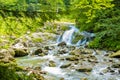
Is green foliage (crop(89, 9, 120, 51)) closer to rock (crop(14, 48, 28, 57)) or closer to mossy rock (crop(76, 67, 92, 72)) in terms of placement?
rock (crop(14, 48, 28, 57))

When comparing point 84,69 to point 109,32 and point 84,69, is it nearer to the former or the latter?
point 84,69

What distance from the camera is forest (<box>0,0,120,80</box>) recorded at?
12.6 feet

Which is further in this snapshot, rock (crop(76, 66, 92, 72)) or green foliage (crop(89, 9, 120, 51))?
green foliage (crop(89, 9, 120, 51))

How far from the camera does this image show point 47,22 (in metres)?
4.30

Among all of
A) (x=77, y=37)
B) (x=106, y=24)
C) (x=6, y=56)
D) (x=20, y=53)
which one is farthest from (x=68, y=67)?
(x=77, y=37)

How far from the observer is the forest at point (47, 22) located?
385cm

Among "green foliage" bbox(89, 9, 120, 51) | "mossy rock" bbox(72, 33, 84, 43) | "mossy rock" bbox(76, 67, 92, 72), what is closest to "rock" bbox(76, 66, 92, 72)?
"mossy rock" bbox(76, 67, 92, 72)

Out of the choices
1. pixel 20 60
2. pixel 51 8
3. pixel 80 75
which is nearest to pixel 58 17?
pixel 51 8

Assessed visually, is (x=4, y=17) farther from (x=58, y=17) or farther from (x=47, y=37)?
(x=47, y=37)

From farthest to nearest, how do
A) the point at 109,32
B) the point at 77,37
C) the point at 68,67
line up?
1. the point at 77,37
2. the point at 109,32
3. the point at 68,67

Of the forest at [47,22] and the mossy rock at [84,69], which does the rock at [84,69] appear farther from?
the forest at [47,22]

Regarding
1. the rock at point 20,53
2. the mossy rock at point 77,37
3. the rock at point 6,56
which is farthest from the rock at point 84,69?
the mossy rock at point 77,37

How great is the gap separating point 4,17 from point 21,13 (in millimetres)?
256

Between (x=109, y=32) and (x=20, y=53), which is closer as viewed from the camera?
(x=20, y=53)
